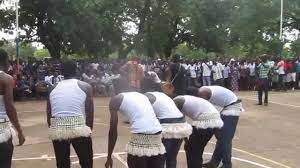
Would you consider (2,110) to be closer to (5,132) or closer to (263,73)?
(5,132)

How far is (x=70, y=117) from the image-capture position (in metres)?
6.15

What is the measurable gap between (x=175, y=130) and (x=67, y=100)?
1.39 metres

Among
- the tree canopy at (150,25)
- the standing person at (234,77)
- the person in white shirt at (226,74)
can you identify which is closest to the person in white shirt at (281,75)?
the standing person at (234,77)

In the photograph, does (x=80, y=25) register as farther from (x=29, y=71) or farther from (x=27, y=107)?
(x=27, y=107)

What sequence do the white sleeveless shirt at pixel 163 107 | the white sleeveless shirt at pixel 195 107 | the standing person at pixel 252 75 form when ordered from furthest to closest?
the standing person at pixel 252 75 < the white sleeveless shirt at pixel 195 107 < the white sleeveless shirt at pixel 163 107

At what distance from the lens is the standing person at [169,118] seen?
21.0 feet

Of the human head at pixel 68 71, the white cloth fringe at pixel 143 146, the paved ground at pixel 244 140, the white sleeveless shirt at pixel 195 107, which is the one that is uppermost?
the human head at pixel 68 71

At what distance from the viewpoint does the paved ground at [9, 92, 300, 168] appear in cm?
924

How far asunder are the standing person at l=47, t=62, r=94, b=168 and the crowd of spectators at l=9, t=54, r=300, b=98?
40.7 feet

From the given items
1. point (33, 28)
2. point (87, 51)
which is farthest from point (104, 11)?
point (33, 28)

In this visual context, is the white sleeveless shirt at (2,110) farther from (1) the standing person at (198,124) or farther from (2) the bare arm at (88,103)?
(1) the standing person at (198,124)

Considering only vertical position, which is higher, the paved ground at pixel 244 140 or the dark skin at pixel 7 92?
the dark skin at pixel 7 92

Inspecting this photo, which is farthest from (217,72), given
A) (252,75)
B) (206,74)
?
(252,75)

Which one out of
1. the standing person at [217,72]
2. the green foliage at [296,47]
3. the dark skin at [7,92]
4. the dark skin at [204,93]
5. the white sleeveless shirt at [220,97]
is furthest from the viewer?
the green foliage at [296,47]
